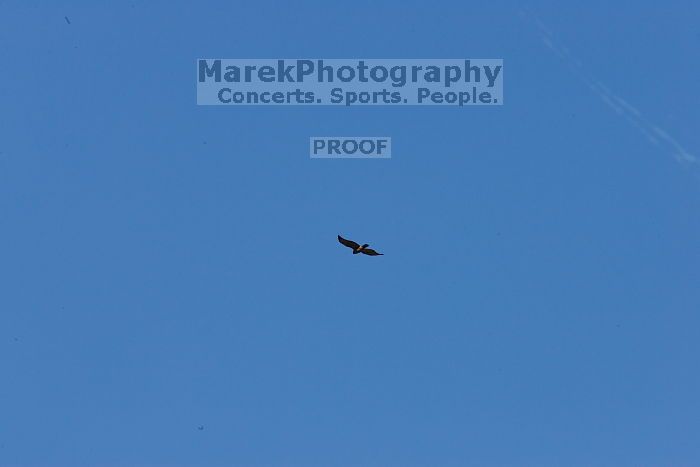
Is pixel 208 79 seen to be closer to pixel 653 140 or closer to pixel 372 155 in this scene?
Result: pixel 372 155

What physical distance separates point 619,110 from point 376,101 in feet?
2.13

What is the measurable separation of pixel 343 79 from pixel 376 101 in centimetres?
11

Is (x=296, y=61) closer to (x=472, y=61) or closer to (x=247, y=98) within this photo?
(x=247, y=98)

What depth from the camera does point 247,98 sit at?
3.12m

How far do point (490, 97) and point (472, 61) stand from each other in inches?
4.2

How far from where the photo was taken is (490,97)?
312 cm

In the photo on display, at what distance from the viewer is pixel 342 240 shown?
3.10 meters

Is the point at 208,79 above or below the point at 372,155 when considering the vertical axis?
above

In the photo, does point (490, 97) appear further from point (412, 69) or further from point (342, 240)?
point (342, 240)

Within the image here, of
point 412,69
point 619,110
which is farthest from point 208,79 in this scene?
point 619,110

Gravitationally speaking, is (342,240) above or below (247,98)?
below

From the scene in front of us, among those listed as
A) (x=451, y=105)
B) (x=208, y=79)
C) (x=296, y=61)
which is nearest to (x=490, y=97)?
(x=451, y=105)

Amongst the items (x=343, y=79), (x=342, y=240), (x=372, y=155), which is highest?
(x=343, y=79)

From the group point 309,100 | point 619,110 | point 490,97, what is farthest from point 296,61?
point 619,110
